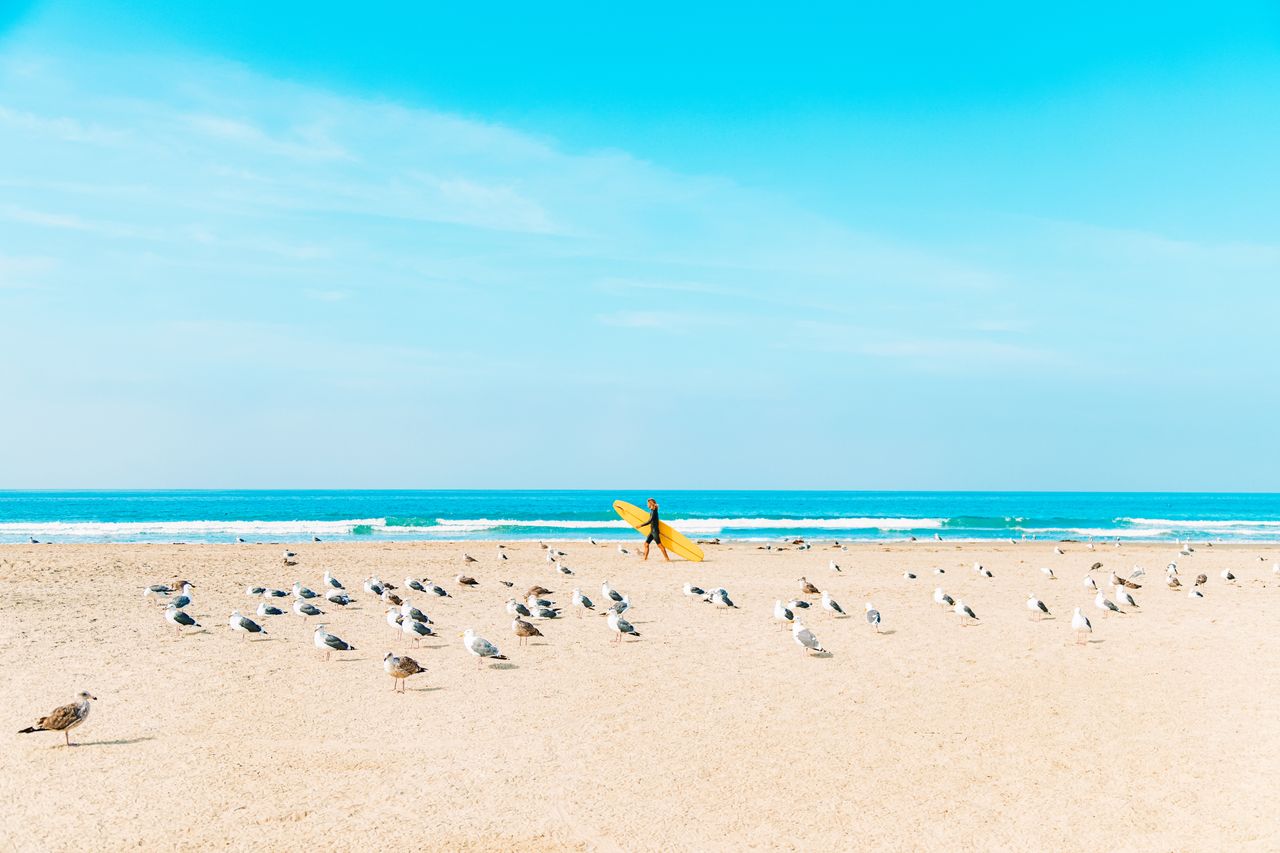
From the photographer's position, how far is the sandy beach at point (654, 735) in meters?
7.53

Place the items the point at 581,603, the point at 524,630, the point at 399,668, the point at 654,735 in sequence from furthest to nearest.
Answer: the point at 581,603, the point at 524,630, the point at 399,668, the point at 654,735

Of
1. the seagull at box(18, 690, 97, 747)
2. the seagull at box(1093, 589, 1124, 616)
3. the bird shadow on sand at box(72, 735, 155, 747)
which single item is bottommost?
the bird shadow on sand at box(72, 735, 155, 747)

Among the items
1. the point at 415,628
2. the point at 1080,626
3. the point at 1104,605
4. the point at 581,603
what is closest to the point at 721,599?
the point at 581,603

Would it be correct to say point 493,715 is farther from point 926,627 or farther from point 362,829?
point 926,627

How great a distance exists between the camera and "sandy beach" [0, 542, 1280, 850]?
296 inches

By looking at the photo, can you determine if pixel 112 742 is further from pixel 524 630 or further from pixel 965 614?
pixel 965 614

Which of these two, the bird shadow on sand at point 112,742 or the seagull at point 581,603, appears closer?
the bird shadow on sand at point 112,742

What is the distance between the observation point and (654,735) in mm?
9898

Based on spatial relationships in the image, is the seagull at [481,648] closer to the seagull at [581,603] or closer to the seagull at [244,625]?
the seagull at [244,625]

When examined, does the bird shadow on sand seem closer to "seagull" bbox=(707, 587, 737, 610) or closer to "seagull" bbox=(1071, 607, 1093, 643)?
"seagull" bbox=(707, 587, 737, 610)

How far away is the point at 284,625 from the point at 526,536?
36.2m

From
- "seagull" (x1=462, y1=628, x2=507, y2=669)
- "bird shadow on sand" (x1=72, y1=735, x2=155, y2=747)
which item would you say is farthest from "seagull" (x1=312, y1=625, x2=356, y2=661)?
"bird shadow on sand" (x1=72, y1=735, x2=155, y2=747)

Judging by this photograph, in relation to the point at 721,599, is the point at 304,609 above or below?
below

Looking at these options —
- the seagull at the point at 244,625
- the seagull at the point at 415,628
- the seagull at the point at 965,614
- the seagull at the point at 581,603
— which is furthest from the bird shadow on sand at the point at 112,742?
the seagull at the point at 965,614
